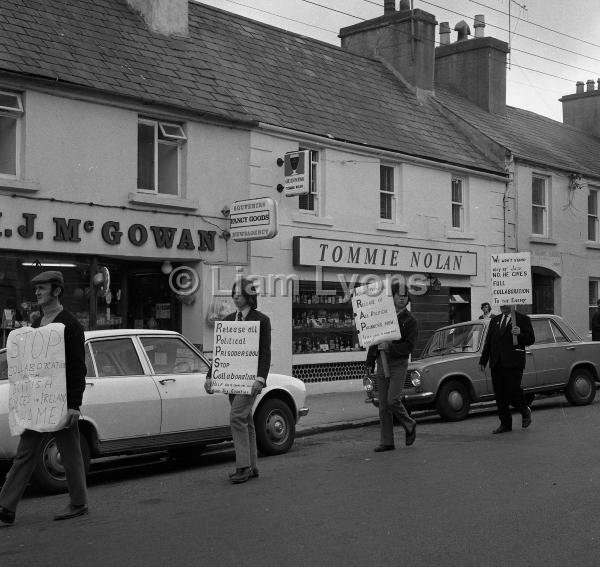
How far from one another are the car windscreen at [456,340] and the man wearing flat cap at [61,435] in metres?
8.69

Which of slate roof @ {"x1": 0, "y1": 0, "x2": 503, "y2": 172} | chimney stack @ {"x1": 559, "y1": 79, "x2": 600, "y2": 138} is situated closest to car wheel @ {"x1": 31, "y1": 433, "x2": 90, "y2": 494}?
slate roof @ {"x1": 0, "y1": 0, "x2": 503, "y2": 172}

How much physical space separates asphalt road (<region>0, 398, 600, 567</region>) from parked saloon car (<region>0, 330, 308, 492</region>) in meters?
0.38

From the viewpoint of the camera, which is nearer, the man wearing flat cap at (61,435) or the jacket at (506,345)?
the man wearing flat cap at (61,435)

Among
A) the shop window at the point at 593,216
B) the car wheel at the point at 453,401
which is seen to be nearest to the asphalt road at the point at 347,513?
the car wheel at the point at 453,401

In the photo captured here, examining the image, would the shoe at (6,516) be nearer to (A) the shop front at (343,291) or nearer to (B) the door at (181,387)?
(B) the door at (181,387)

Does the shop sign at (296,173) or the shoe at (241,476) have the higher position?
the shop sign at (296,173)

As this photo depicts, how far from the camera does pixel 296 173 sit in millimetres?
17719

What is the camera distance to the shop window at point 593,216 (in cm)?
2730

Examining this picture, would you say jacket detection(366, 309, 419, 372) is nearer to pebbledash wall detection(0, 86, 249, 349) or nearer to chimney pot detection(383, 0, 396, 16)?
pebbledash wall detection(0, 86, 249, 349)

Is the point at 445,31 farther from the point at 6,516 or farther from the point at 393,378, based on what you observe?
the point at 6,516

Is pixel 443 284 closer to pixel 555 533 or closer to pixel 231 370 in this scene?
pixel 231 370

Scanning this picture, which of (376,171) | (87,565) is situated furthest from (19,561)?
(376,171)

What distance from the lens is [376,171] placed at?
20281 millimetres

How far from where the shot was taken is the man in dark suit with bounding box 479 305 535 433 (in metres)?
12.0
